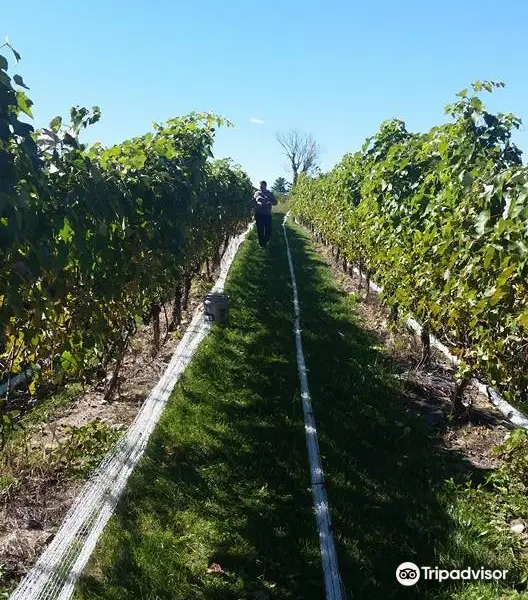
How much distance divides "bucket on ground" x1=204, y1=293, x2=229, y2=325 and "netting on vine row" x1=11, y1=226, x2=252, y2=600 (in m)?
2.41

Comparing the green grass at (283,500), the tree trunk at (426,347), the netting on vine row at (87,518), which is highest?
the tree trunk at (426,347)

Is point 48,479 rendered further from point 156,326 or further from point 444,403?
point 444,403

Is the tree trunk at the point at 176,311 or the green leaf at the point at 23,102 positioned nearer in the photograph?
the green leaf at the point at 23,102

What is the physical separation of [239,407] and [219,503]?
1582 millimetres

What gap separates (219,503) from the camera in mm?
3721

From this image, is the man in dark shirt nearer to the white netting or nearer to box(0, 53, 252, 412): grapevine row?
box(0, 53, 252, 412): grapevine row

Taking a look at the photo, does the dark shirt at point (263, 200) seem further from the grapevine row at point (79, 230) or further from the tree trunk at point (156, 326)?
the tree trunk at point (156, 326)

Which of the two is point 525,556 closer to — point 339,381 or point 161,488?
point 161,488

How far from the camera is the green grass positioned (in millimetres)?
3031

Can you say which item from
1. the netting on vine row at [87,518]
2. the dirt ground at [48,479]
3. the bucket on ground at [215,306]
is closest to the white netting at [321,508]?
the netting on vine row at [87,518]

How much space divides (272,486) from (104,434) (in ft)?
4.57

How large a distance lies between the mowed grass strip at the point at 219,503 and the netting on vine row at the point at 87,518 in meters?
0.08

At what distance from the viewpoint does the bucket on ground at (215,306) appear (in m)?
7.45

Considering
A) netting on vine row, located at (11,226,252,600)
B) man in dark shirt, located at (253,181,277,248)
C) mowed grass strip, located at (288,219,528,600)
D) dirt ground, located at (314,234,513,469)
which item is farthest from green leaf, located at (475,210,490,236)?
man in dark shirt, located at (253,181,277,248)
